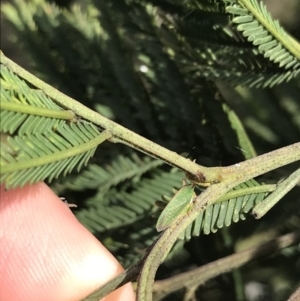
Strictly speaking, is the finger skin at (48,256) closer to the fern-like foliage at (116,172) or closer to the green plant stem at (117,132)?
the fern-like foliage at (116,172)

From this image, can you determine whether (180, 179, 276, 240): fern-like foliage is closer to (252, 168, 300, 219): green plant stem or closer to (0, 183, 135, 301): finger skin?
(252, 168, 300, 219): green plant stem

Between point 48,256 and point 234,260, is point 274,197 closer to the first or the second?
point 234,260

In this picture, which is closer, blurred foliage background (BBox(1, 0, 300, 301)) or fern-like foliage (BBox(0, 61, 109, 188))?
fern-like foliage (BBox(0, 61, 109, 188))

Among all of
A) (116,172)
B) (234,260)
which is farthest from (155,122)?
(234,260)

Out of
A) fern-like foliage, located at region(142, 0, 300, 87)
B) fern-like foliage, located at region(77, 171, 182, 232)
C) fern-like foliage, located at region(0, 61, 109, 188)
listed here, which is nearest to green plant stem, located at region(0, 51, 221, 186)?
fern-like foliage, located at region(0, 61, 109, 188)

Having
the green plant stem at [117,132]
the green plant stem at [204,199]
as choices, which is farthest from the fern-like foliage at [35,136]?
the green plant stem at [204,199]

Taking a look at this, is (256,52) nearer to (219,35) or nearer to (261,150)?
(219,35)

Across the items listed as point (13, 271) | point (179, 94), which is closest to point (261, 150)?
point (179, 94)
